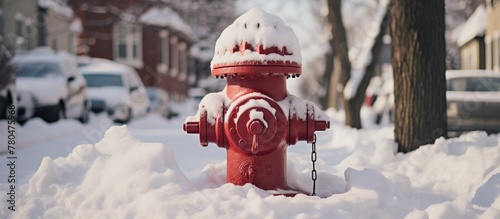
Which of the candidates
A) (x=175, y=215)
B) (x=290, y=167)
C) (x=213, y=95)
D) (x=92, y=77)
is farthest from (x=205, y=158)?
(x=92, y=77)

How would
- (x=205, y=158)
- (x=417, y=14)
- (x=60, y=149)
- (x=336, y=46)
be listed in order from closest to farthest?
(x=417, y=14) < (x=205, y=158) < (x=60, y=149) < (x=336, y=46)

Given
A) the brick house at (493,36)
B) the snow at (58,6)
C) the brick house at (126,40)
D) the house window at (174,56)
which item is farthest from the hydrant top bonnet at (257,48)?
the house window at (174,56)

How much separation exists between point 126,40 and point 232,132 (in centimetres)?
3066

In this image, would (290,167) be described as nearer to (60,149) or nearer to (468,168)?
(468,168)

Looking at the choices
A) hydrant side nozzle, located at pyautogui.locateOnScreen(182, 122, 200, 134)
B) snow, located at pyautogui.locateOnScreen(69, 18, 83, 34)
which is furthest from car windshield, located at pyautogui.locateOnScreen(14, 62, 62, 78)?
snow, located at pyautogui.locateOnScreen(69, 18, 83, 34)

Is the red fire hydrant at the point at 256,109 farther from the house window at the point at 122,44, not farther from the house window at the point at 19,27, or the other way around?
the house window at the point at 122,44

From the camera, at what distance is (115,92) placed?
1747 cm

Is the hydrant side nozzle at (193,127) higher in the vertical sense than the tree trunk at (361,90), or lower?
lower

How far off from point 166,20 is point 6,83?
2176cm

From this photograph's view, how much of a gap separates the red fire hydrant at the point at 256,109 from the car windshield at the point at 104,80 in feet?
45.5

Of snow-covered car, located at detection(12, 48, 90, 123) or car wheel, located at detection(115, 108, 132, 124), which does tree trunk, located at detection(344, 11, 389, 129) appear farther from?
snow-covered car, located at detection(12, 48, 90, 123)

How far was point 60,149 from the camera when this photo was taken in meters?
9.64

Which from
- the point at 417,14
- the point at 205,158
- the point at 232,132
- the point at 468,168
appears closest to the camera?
the point at 232,132

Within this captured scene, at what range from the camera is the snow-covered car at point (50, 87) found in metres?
12.8
